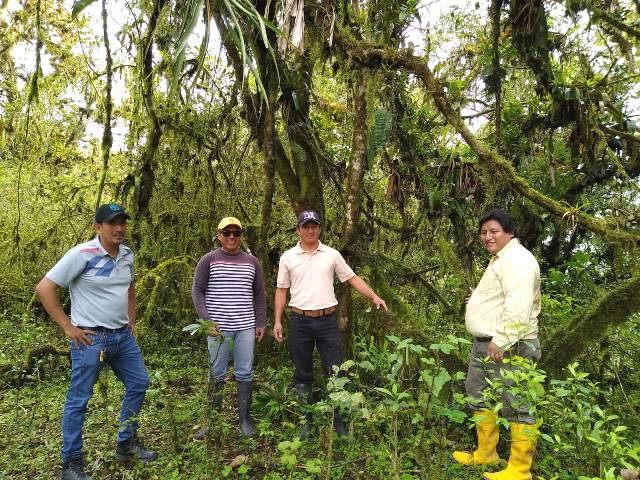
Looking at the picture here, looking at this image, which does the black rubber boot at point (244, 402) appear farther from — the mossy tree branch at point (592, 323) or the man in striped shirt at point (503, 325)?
the mossy tree branch at point (592, 323)

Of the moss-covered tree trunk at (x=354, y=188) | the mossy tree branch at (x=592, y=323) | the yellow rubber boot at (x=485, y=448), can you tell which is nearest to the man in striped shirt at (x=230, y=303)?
the moss-covered tree trunk at (x=354, y=188)

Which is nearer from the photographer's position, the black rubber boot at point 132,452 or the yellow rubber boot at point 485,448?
the yellow rubber boot at point 485,448

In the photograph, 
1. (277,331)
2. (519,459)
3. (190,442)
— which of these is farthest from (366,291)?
(190,442)

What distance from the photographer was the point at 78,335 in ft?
10.4

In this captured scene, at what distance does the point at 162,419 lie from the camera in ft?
14.4

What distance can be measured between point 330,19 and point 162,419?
3873mm

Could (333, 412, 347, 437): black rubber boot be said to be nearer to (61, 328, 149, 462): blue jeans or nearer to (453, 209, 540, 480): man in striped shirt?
(453, 209, 540, 480): man in striped shirt

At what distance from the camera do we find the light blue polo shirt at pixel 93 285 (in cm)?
322

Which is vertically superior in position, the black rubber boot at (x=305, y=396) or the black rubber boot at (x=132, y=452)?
the black rubber boot at (x=305, y=396)

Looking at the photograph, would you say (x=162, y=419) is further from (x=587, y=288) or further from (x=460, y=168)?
(x=587, y=288)

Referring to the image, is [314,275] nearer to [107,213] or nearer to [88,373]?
[107,213]

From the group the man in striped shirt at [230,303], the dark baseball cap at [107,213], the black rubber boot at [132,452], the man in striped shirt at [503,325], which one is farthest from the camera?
the man in striped shirt at [230,303]

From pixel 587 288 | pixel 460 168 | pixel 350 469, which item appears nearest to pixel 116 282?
pixel 350 469

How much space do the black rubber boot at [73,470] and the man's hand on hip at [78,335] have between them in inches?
32.0
